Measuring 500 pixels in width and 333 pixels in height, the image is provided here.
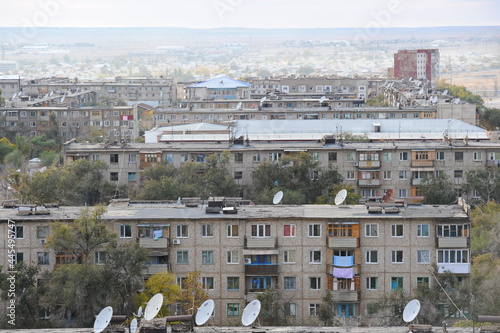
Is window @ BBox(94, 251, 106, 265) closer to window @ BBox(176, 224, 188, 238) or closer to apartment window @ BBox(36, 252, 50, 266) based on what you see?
apartment window @ BBox(36, 252, 50, 266)

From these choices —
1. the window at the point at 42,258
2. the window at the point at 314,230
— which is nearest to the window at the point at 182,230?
the window at the point at 314,230

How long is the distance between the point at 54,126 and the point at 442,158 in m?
19.3

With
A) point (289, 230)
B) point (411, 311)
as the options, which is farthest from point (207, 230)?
point (411, 311)

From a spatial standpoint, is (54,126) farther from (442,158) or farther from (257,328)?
(257,328)

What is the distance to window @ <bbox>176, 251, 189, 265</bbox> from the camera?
51.2 feet

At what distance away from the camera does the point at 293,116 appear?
38.2 metres

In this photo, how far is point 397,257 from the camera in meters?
15.5

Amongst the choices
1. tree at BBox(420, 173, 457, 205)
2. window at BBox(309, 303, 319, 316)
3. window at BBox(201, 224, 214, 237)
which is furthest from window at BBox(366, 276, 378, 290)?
tree at BBox(420, 173, 457, 205)

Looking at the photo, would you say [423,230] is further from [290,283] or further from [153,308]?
[153,308]

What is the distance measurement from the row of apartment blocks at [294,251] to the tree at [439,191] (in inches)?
281

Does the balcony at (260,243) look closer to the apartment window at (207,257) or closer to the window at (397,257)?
the apartment window at (207,257)

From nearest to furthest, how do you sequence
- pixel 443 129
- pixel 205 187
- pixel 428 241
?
pixel 428 241
pixel 205 187
pixel 443 129

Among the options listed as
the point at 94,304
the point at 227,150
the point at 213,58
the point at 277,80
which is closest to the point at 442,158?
the point at 227,150

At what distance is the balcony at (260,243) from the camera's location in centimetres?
1545
